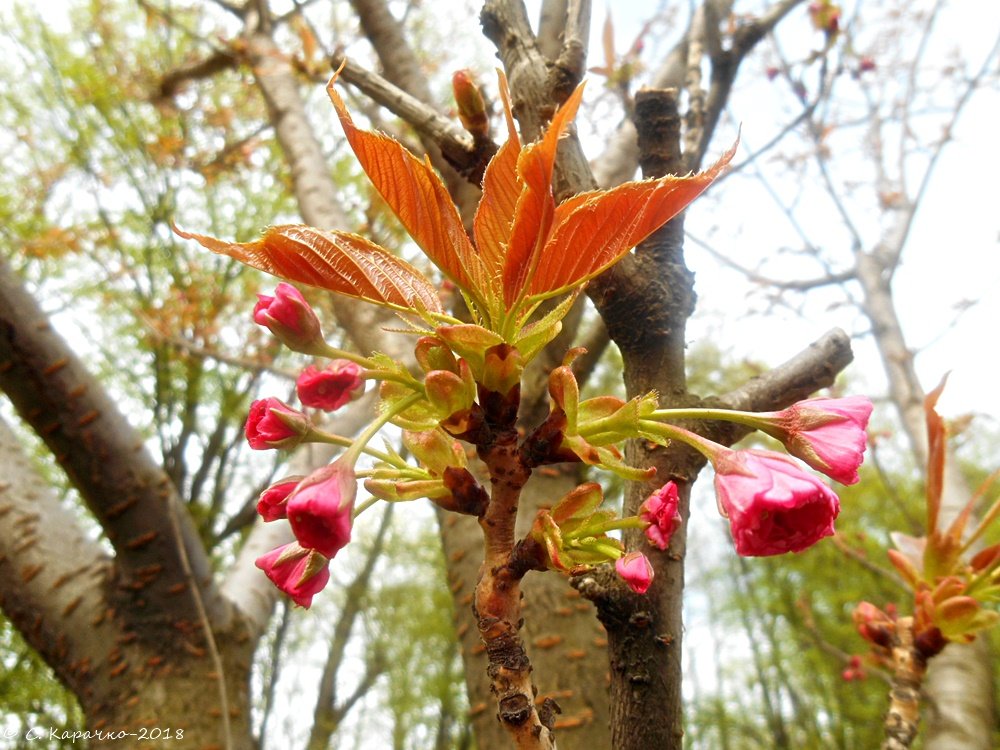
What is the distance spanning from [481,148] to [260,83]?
1.73 metres

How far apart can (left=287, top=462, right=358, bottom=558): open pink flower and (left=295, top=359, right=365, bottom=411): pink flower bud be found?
4.9 inches

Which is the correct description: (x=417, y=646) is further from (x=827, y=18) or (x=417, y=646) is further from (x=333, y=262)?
(x=333, y=262)

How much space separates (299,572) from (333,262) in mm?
186

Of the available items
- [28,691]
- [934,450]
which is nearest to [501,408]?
[934,450]

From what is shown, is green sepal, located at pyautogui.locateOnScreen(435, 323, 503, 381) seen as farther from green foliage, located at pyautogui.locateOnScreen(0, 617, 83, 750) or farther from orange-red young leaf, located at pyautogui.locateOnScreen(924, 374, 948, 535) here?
green foliage, located at pyautogui.locateOnScreen(0, 617, 83, 750)

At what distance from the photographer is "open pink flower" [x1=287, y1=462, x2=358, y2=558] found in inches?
13.4

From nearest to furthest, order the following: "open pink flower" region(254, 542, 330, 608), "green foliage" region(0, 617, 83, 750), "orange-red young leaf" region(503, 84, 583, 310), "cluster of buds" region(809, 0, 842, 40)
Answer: "orange-red young leaf" region(503, 84, 583, 310)
"open pink flower" region(254, 542, 330, 608)
"cluster of buds" region(809, 0, 842, 40)
"green foliage" region(0, 617, 83, 750)

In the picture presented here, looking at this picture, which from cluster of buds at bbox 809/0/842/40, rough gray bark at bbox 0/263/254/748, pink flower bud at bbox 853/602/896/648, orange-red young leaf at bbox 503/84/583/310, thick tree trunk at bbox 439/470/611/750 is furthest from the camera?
cluster of buds at bbox 809/0/842/40

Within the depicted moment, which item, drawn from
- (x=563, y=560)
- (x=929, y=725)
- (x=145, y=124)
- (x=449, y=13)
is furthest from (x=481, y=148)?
(x=145, y=124)

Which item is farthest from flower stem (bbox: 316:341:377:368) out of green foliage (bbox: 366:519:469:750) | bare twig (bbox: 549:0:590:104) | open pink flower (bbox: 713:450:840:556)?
green foliage (bbox: 366:519:469:750)

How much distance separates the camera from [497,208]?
40 cm

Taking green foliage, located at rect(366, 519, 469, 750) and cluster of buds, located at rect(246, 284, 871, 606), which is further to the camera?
green foliage, located at rect(366, 519, 469, 750)

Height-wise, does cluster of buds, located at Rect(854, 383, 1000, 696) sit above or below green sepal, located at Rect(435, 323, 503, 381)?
above

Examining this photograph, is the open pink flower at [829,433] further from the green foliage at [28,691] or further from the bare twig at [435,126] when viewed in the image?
the green foliage at [28,691]
